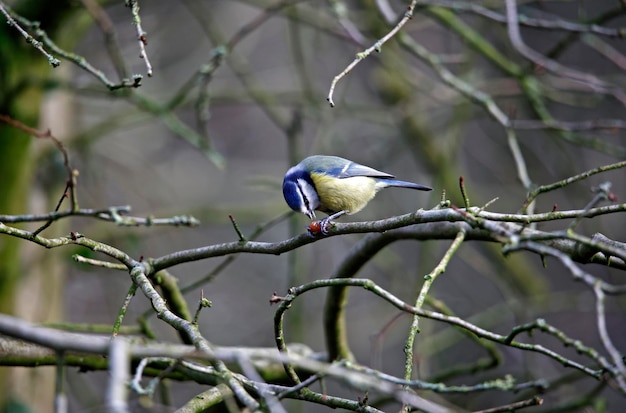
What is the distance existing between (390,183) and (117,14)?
498 cm

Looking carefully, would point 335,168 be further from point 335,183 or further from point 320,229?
point 320,229

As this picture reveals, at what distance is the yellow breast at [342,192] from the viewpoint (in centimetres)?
325

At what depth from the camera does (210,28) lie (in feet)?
→ 15.8

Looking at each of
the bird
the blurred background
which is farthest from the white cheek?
the blurred background

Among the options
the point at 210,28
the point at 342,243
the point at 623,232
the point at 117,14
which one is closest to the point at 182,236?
the point at 342,243

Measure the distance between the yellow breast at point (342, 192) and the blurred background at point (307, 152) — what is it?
0.41m

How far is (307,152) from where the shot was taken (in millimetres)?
6566

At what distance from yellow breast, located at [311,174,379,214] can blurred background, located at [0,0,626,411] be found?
407 millimetres

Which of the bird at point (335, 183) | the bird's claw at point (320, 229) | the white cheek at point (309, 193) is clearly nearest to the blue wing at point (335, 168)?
the bird at point (335, 183)

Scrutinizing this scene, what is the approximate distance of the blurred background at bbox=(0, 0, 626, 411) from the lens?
3.93 m

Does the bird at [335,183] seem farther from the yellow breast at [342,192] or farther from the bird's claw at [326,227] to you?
the bird's claw at [326,227]

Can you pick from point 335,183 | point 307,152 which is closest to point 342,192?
point 335,183

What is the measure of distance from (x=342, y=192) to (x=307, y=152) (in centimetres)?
335

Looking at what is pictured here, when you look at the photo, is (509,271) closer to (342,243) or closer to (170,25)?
(342,243)
